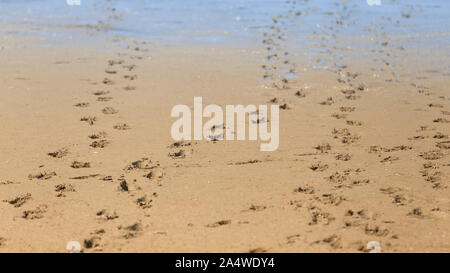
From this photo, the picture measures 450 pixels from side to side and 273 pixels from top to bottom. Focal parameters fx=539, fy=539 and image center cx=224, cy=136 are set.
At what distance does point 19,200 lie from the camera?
6184 millimetres

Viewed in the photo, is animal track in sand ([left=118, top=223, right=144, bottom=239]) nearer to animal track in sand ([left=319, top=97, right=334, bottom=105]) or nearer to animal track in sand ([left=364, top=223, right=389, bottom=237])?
animal track in sand ([left=364, top=223, right=389, bottom=237])

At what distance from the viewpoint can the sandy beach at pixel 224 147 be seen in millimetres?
5434

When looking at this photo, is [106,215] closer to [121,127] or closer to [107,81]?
[121,127]

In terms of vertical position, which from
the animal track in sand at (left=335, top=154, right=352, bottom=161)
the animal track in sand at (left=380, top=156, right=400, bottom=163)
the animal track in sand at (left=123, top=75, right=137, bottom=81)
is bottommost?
the animal track in sand at (left=380, top=156, right=400, bottom=163)

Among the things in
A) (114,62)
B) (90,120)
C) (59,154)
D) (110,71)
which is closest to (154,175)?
(59,154)

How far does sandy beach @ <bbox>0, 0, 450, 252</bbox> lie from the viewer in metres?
5.43

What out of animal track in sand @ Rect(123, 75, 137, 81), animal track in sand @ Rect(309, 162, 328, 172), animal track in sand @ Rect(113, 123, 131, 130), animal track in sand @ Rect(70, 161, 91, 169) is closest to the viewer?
animal track in sand @ Rect(309, 162, 328, 172)

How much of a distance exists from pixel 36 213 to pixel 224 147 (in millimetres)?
2985

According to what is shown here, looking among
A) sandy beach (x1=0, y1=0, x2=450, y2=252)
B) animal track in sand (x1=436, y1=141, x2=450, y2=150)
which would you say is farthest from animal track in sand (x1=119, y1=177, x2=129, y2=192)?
A: animal track in sand (x1=436, y1=141, x2=450, y2=150)

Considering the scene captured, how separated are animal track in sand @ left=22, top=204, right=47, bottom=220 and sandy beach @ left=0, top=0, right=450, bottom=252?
0.08 feet

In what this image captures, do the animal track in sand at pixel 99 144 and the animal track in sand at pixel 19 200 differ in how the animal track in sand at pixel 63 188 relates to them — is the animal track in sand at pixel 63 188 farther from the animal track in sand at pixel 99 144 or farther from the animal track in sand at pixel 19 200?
the animal track in sand at pixel 99 144

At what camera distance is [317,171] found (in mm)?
6988

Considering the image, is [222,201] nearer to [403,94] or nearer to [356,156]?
[356,156]
